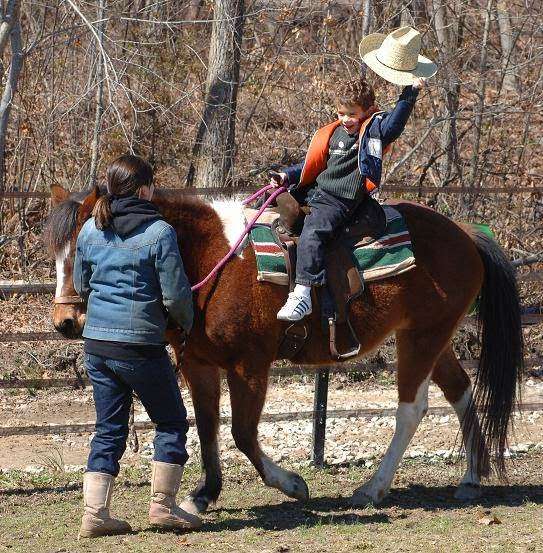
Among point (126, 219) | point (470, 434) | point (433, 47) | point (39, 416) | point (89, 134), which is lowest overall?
point (39, 416)

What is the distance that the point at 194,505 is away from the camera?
5387 mm

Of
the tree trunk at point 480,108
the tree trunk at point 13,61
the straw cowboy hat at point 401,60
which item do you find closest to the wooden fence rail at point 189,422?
the straw cowboy hat at point 401,60

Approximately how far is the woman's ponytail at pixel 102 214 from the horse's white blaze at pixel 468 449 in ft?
8.93

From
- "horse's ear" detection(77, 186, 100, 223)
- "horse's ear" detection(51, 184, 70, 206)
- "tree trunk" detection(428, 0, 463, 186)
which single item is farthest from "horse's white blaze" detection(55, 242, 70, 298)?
"tree trunk" detection(428, 0, 463, 186)

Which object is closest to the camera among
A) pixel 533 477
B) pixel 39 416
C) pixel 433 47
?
pixel 533 477

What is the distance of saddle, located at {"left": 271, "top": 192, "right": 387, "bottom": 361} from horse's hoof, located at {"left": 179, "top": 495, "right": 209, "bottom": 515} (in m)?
0.94

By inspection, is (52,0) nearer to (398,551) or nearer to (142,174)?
(142,174)

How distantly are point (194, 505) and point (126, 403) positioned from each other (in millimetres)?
939

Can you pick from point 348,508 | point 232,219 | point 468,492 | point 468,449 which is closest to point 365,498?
point 348,508

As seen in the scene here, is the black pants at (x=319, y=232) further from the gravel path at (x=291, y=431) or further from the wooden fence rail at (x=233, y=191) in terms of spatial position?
the gravel path at (x=291, y=431)

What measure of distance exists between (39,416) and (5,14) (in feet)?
12.1

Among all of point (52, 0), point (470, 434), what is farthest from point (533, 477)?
point (52, 0)

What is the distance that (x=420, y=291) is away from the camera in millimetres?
5738

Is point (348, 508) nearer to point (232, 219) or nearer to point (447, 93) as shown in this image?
point (232, 219)
